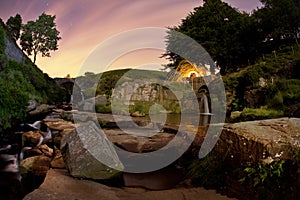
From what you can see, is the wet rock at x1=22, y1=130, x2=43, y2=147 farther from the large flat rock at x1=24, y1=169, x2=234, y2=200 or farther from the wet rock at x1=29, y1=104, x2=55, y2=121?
the wet rock at x1=29, y1=104, x2=55, y2=121

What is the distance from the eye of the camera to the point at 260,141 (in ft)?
13.1

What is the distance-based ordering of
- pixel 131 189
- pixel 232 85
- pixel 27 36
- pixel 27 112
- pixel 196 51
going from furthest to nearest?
pixel 27 36 < pixel 196 51 < pixel 232 85 < pixel 27 112 < pixel 131 189

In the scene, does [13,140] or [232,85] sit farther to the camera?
[232,85]

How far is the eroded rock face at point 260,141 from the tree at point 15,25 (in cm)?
4600

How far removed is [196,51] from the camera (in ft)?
100.0

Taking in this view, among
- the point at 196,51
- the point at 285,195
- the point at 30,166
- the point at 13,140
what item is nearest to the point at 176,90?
the point at 196,51

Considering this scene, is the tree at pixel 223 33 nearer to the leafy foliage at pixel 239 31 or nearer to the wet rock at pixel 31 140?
the leafy foliage at pixel 239 31

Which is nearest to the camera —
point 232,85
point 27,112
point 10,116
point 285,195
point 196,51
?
point 285,195

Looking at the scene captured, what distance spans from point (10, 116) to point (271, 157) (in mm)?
15672

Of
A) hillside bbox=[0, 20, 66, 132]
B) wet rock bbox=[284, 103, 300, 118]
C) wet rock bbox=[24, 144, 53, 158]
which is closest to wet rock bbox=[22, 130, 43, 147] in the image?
wet rock bbox=[24, 144, 53, 158]

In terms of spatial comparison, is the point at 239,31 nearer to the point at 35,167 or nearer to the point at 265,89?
the point at 265,89

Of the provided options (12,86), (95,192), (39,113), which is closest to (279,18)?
(39,113)

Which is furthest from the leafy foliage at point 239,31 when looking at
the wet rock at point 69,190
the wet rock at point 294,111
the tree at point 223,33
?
the wet rock at point 69,190

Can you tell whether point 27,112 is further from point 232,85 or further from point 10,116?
point 232,85
